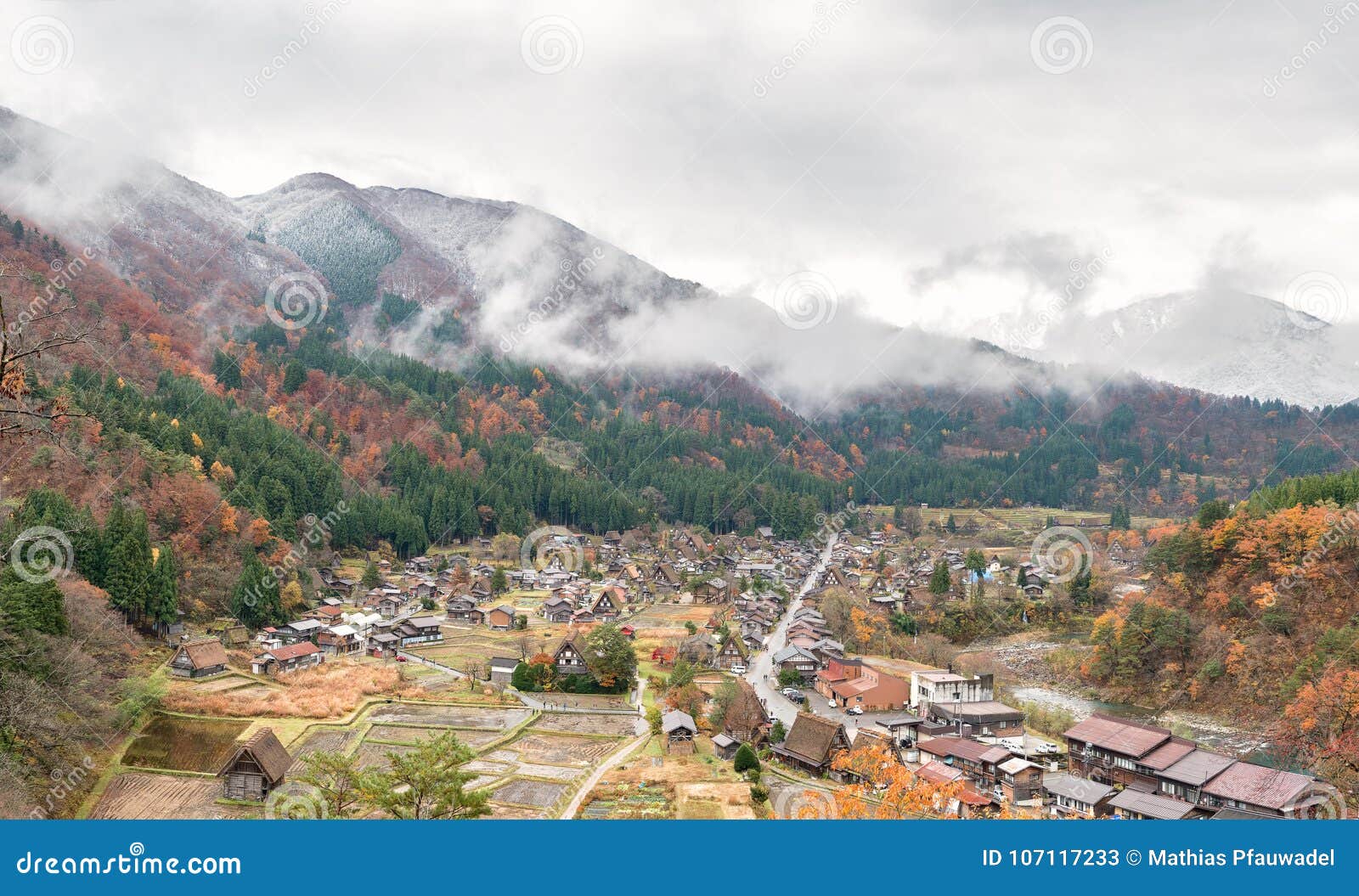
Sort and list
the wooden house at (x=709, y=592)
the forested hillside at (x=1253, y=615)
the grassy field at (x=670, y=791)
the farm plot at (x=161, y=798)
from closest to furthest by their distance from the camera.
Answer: the farm plot at (x=161, y=798), the grassy field at (x=670, y=791), the forested hillside at (x=1253, y=615), the wooden house at (x=709, y=592)

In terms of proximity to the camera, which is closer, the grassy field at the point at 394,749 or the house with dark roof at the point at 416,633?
the grassy field at the point at 394,749

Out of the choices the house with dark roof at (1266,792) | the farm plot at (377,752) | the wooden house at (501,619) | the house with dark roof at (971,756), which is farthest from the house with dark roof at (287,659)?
the house with dark roof at (1266,792)

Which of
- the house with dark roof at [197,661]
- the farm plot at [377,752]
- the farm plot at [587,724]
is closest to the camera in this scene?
the farm plot at [377,752]

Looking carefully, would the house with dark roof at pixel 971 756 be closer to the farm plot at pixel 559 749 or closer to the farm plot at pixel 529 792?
the farm plot at pixel 559 749

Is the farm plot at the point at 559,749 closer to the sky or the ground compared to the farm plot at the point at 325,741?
closer to the ground

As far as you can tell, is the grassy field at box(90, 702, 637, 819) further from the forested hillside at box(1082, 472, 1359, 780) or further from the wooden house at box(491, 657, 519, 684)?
the forested hillside at box(1082, 472, 1359, 780)

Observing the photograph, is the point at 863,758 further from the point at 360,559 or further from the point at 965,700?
the point at 360,559

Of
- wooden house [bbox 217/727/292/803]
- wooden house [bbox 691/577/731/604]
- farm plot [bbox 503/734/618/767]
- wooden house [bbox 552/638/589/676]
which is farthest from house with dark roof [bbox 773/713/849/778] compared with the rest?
wooden house [bbox 691/577/731/604]
